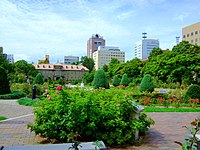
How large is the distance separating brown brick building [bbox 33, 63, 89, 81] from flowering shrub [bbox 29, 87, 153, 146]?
81690 millimetres

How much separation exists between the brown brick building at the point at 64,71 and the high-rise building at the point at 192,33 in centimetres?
3548

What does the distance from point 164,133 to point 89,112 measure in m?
2.68

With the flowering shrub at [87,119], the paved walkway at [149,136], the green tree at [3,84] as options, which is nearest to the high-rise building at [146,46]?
the green tree at [3,84]

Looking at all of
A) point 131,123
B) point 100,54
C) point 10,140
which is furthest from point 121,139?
point 100,54

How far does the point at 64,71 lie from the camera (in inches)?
3533

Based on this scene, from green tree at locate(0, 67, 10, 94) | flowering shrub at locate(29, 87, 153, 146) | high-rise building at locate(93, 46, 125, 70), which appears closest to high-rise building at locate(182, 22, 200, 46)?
high-rise building at locate(93, 46, 125, 70)

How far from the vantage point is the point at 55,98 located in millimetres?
5648

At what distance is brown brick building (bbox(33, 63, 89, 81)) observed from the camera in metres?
87.0

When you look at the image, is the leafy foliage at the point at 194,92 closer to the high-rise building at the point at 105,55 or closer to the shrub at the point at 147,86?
the shrub at the point at 147,86

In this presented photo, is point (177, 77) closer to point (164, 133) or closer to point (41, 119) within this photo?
point (164, 133)

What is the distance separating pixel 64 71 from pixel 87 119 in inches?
3362

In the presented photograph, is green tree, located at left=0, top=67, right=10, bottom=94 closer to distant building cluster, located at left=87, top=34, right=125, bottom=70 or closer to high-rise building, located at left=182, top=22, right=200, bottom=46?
high-rise building, located at left=182, top=22, right=200, bottom=46

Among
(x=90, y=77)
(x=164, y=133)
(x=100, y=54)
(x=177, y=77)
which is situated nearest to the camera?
(x=164, y=133)

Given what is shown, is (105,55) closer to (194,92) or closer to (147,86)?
(147,86)
